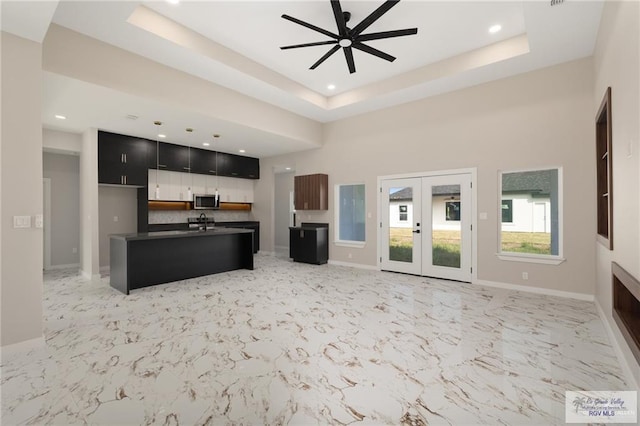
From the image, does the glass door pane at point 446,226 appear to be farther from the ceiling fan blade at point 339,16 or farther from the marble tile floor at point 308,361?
the ceiling fan blade at point 339,16

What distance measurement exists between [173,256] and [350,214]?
12.7 ft

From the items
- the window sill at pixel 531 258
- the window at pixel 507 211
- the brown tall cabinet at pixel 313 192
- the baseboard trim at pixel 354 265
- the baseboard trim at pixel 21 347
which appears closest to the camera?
the baseboard trim at pixel 21 347

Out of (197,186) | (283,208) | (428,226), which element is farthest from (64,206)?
(428,226)

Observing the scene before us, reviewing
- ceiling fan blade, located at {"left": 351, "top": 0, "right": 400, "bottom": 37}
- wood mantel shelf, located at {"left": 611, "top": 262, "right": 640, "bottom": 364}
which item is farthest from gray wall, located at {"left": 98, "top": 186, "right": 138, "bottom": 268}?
wood mantel shelf, located at {"left": 611, "top": 262, "right": 640, "bottom": 364}

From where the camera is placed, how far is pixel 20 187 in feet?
8.66

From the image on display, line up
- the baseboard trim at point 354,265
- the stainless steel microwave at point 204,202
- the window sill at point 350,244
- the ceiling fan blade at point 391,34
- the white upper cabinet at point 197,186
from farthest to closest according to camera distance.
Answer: the stainless steel microwave at point 204,202
the white upper cabinet at point 197,186
the window sill at point 350,244
the baseboard trim at point 354,265
the ceiling fan blade at point 391,34

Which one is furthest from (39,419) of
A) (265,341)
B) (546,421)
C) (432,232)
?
(432,232)

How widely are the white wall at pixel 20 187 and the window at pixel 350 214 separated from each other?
17.5ft

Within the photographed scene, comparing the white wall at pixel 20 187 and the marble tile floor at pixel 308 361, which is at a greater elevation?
the white wall at pixel 20 187

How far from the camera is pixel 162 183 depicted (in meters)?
6.90

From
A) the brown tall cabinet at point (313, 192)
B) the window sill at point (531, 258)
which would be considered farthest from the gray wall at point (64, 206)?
the window sill at point (531, 258)

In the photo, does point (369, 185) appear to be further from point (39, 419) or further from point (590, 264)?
point (39, 419)

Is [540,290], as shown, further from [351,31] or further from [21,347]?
[21,347]

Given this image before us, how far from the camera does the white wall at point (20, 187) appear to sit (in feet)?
8.39
